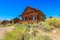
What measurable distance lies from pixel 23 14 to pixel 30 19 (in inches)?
85.5

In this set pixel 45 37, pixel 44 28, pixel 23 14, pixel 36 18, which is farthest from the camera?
pixel 23 14

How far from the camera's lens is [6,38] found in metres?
9.73

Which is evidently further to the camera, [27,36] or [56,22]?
[56,22]

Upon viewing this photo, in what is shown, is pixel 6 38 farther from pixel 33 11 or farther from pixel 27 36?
pixel 33 11

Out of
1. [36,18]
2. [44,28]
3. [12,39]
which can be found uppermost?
[36,18]

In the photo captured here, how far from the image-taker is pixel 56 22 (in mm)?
22828

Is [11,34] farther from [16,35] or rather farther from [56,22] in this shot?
[56,22]

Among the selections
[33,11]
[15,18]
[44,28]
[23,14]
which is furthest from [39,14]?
[44,28]

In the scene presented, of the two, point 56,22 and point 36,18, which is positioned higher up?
point 36,18

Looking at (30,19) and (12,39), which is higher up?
(30,19)

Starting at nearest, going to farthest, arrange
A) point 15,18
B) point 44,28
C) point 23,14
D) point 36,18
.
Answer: point 44,28, point 36,18, point 23,14, point 15,18

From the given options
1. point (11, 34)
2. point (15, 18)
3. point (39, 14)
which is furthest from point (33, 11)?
point (11, 34)

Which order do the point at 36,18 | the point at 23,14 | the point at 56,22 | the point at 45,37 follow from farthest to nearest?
the point at 23,14 → the point at 36,18 → the point at 56,22 → the point at 45,37

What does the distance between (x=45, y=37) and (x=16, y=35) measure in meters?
1.84
